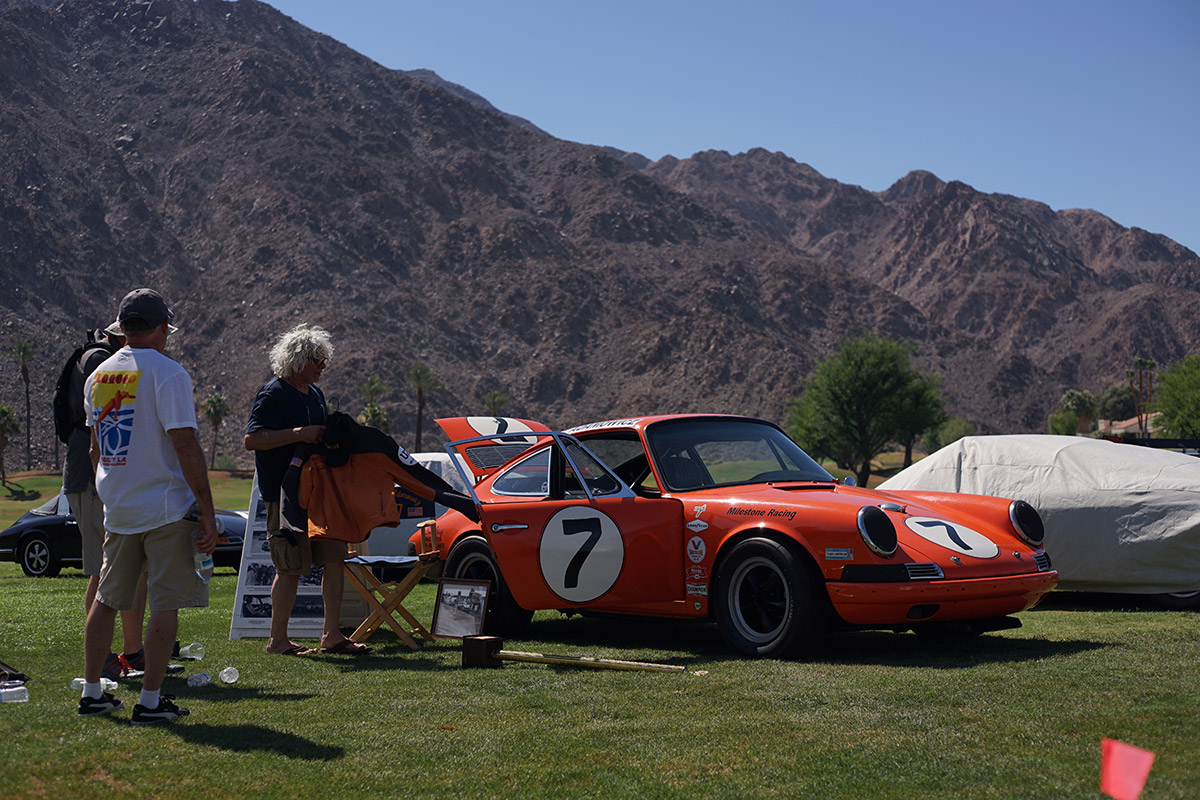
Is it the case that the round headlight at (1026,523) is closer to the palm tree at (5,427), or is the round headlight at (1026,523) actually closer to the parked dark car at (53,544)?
the parked dark car at (53,544)

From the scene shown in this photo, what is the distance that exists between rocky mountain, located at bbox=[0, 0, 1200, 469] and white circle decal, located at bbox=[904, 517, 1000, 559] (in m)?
85.1

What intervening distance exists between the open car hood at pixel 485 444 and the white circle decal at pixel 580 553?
91 centimetres

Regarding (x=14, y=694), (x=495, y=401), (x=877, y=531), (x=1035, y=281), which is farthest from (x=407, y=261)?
(x=14, y=694)

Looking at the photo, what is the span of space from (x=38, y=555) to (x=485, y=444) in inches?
459

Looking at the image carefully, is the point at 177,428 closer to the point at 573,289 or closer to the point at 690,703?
the point at 690,703

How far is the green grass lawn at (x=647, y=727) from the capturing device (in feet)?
12.2

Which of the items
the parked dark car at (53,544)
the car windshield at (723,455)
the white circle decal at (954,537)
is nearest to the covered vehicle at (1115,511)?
the car windshield at (723,455)

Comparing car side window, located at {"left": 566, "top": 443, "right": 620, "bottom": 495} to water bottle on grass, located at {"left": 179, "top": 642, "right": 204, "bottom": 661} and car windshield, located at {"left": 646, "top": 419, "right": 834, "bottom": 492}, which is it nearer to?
car windshield, located at {"left": 646, "top": 419, "right": 834, "bottom": 492}

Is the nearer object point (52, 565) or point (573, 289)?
point (52, 565)

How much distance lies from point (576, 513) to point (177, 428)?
129 inches

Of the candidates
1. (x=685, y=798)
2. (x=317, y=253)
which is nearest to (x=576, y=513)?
(x=685, y=798)

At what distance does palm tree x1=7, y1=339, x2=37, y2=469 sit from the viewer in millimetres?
84438

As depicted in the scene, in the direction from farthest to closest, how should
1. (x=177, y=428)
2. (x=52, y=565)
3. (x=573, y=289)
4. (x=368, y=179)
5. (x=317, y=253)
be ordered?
(x=368, y=179) < (x=573, y=289) < (x=317, y=253) < (x=52, y=565) < (x=177, y=428)

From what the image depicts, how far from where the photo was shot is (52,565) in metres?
16.8
